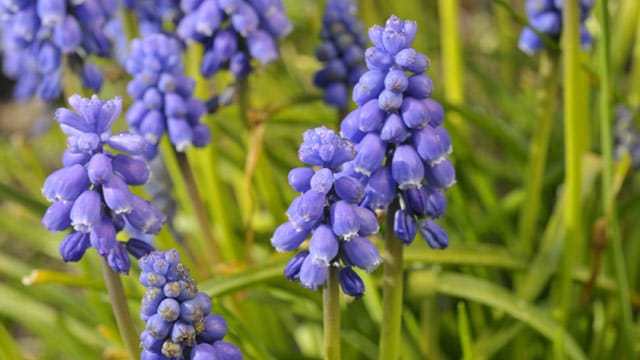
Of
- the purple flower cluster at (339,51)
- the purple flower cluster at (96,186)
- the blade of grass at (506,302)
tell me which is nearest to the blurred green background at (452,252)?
the blade of grass at (506,302)

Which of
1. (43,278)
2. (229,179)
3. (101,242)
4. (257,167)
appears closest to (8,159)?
(229,179)

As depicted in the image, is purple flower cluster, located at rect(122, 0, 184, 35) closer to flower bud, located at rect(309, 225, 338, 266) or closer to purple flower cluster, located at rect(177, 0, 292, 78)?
purple flower cluster, located at rect(177, 0, 292, 78)

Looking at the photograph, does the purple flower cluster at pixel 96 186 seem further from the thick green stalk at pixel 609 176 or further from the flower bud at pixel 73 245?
the thick green stalk at pixel 609 176

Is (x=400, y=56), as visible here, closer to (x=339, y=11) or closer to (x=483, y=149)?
(x=339, y=11)

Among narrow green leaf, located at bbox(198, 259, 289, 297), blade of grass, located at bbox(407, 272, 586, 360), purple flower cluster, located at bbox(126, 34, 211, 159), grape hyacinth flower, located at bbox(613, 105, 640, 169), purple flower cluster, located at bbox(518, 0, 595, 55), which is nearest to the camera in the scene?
narrow green leaf, located at bbox(198, 259, 289, 297)

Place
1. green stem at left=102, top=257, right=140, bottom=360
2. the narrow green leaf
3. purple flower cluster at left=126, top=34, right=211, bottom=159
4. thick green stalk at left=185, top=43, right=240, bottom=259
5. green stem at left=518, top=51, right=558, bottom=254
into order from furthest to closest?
thick green stalk at left=185, top=43, right=240, bottom=259
green stem at left=518, top=51, right=558, bottom=254
purple flower cluster at left=126, top=34, right=211, bottom=159
the narrow green leaf
green stem at left=102, top=257, right=140, bottom=360

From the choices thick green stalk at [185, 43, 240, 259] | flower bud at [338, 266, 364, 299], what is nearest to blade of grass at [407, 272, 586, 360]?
thick green stalk at [185, 43, 240, 259]

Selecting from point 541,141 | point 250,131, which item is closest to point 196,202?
point 250,131
